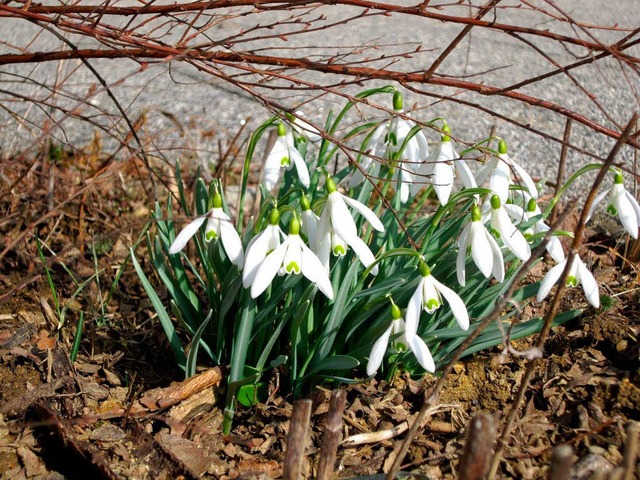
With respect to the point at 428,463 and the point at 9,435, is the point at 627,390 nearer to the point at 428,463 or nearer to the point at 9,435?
the point at 428,463

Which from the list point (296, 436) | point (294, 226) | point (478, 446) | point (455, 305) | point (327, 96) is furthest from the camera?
point (327, 96)

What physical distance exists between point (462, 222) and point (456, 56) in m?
2.42

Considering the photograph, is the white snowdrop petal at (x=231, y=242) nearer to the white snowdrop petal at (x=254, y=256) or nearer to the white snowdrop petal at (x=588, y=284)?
the white snowdrop petal at (x=254, y=256)

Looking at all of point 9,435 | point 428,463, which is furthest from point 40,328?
point 428,463

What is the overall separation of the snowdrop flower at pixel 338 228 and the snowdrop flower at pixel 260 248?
0.33ft

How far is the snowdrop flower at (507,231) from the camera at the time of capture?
1.62m

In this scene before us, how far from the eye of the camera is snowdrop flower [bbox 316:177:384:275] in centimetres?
153

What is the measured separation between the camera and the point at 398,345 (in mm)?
1678

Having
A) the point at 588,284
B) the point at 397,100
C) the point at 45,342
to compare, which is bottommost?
the point at 45,342

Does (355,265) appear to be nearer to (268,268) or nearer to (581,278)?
(268,268)

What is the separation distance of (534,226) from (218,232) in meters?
0.81

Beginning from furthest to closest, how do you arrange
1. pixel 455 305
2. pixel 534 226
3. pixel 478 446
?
pixel 534 226, pixel 455 305, pixel 478 446

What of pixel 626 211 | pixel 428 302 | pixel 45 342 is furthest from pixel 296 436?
pixel 45 342

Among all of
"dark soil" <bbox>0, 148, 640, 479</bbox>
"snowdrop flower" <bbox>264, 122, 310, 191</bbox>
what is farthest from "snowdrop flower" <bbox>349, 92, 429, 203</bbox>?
"dark soil" <bbox>0, 148, 640, 479</bbox>
